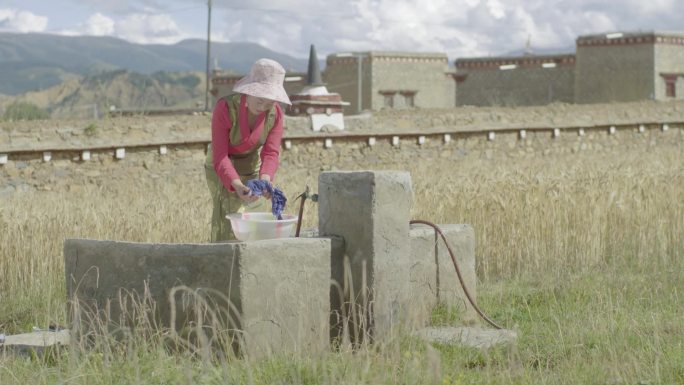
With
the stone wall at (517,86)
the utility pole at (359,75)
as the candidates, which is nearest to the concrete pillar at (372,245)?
the utility pole at (359,75)

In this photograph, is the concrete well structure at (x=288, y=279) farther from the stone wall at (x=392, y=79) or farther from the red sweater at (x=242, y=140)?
the stone wall at (x=392, y=79)

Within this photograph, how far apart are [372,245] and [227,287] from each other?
97 centimetres

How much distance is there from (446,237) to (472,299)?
0.45 meters

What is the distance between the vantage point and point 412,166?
2000cm

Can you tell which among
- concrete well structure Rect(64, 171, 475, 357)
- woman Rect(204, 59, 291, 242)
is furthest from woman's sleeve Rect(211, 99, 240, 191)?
concrete well structure Rect(64, 171, 475, 357)

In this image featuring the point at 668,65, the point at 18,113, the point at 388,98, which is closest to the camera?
the point at 18,113

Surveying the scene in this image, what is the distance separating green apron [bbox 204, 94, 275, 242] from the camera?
6996 millimetres

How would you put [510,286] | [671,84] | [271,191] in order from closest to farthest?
[271,191] < [510,286] < [671,84]

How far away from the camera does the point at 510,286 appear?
8578 mm

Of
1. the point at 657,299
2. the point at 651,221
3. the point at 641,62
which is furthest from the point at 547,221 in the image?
the point at 641,62

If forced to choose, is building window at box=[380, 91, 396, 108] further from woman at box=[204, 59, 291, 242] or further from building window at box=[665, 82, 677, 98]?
woman at box=[204, 59, 291, 242]

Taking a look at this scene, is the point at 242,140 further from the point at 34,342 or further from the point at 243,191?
the point at 34,342

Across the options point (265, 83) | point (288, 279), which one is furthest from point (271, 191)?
point (288, 279)

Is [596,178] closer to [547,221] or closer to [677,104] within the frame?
[547,221]
